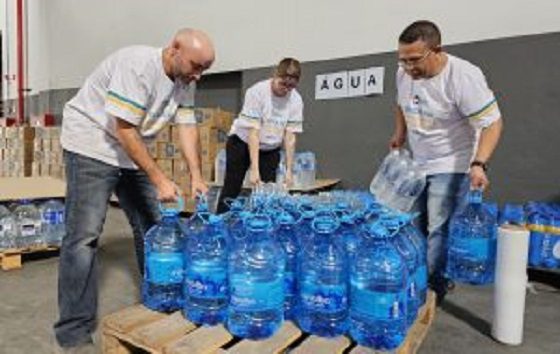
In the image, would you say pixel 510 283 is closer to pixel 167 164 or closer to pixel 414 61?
pixel 414 61

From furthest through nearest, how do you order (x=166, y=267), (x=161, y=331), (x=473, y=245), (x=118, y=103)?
(x=473, y=245) → (x=118, y=103) → (x=166, y=267) → (x=161, y=331)

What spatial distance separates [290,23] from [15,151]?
4096mm

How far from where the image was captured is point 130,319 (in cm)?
173

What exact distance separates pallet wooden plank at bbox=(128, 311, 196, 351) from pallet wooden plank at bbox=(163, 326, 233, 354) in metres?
0.04

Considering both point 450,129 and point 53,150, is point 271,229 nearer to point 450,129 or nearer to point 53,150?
point 450,129

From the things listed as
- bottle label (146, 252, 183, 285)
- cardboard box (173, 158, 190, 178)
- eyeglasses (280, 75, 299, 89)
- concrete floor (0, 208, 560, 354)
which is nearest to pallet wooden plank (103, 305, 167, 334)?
bottle label (146, 252, 183, 285)

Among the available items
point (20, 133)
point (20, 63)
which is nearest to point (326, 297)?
point (20, 133)

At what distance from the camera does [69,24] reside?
9.56 meters

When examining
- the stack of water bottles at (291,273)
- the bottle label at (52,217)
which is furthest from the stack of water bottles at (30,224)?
the stack of water bottles at (291,273)

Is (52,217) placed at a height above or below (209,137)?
below

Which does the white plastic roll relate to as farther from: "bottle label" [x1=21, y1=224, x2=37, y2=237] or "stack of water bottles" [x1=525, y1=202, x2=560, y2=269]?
"bottle label" [x1=21, y1=224, x2=37, y2=237]

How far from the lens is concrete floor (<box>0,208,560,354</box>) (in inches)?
96.4

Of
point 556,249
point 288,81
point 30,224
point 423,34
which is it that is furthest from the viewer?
point 30,224

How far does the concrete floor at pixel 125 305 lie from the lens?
245cm
